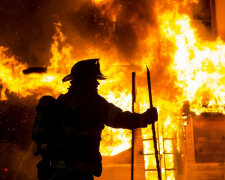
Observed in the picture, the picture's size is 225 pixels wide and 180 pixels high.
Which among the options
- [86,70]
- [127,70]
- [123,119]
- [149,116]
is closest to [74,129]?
[123,119]

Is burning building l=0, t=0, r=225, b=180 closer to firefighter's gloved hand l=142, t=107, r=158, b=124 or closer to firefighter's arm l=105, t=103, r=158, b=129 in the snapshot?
firefighter's gloved hand l=142, t=107, r=158, b=124

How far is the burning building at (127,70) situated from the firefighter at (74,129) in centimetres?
499

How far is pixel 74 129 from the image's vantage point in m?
3.16

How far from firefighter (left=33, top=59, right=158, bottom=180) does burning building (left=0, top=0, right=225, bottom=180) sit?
16.4 ft

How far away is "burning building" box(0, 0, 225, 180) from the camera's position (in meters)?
8.27

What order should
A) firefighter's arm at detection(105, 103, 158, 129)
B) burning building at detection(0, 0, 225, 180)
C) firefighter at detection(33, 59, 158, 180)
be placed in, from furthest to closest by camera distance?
burning building at detection(0, 0, 225, 180) → firefighter's arm at detection(105, 103, 158, 129) → firefighter at detection(33, 59, 158, 180)

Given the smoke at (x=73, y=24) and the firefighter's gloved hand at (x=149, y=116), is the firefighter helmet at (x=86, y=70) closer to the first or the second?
the firefighter's gloved hand at (x=149, y=116)

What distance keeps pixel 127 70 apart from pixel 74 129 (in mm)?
6107

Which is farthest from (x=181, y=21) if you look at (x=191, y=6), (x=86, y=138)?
(x=86, y=138)

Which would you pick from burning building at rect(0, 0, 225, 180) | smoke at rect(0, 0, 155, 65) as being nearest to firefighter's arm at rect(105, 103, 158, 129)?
burning building at rect(0, 0, 225, 180)

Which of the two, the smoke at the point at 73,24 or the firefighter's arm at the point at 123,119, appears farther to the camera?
the smoke at the point at 73,24

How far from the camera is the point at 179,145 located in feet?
27.8

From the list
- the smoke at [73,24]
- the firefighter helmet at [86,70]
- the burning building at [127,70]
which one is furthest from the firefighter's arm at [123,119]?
the smoke at [73,24]

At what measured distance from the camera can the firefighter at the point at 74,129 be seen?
3100mm
